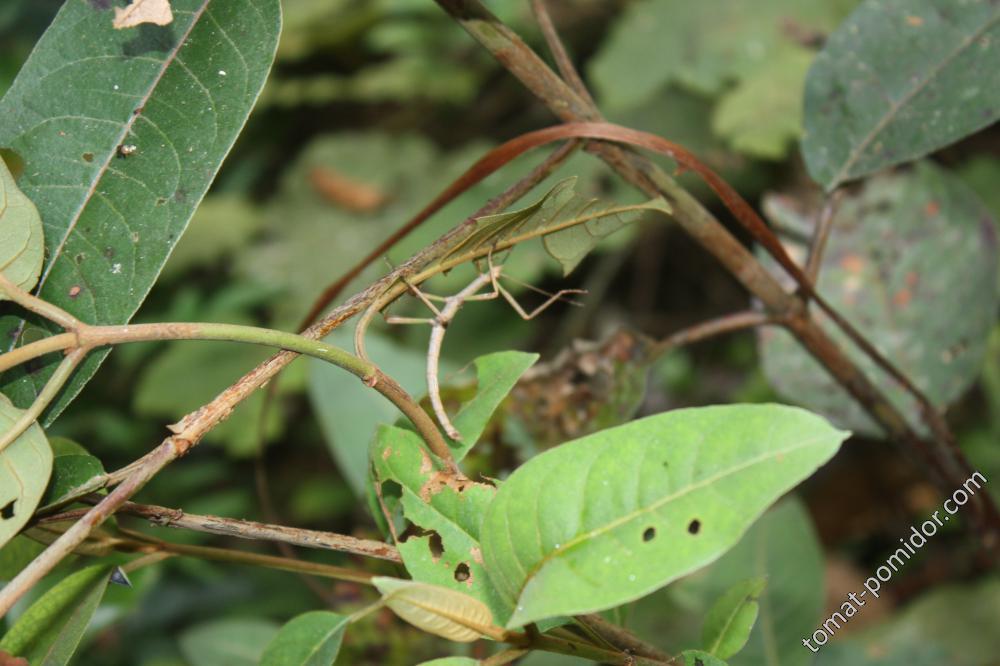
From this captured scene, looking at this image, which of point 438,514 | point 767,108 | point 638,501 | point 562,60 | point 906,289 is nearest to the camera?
point 638,501

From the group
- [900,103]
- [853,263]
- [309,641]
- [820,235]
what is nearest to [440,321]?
[309,641]

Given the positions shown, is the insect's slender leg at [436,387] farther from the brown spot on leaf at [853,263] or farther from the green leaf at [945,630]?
the green leaf at [945,630]

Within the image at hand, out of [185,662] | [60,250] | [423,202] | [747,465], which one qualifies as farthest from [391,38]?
[747,465]

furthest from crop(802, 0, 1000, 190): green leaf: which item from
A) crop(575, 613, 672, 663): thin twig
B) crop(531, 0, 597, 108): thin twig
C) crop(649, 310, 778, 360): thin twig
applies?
crop(575, 613, 672, 663): thin twig

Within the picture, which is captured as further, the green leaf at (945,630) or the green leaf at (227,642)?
the green leaf at (945,630)

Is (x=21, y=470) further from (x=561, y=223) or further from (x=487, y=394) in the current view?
(x=561, y=223)

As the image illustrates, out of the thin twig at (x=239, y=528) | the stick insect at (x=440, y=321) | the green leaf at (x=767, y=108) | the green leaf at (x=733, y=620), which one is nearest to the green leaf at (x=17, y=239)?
the thin twig at (x=239, y=528)

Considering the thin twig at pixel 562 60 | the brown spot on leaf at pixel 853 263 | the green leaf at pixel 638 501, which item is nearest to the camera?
the green leaf at pixel 638 501

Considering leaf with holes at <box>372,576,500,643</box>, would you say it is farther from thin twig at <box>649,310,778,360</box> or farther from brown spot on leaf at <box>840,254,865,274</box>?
brown spot on leaf at <box>840,254,865,274</box>
